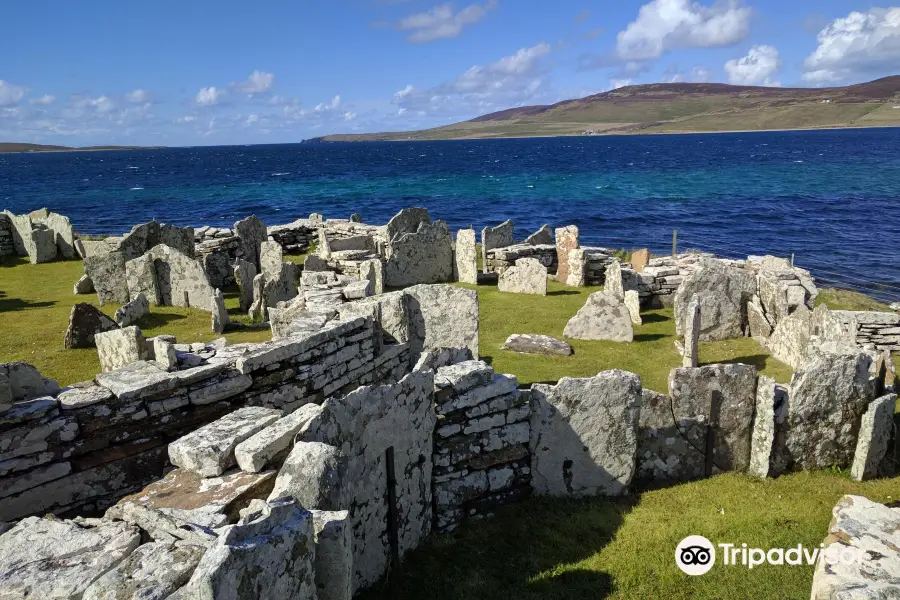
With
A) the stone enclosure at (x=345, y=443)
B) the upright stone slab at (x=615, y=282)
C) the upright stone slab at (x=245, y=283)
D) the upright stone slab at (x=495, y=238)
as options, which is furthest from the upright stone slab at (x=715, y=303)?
the upright stone slab at (x=245, y=283)

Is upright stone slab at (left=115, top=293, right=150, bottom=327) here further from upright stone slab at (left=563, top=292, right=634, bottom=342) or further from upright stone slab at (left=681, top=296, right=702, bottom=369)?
upright stone slab at (left=681, top=296, right=702, bottom=369)

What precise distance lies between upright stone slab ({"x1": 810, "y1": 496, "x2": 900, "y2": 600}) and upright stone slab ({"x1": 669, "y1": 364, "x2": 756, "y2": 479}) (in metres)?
2.67

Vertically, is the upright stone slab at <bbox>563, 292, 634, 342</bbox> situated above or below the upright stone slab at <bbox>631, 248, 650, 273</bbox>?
below

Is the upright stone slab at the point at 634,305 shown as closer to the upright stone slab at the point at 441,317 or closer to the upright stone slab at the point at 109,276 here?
the upright stone slab at the point at 441,317

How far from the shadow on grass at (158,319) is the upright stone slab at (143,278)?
111cm

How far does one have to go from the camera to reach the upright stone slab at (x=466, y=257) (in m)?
22.8

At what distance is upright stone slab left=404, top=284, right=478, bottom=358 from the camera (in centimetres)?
1142

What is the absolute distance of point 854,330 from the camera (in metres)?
13.7

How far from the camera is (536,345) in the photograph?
1492 cm

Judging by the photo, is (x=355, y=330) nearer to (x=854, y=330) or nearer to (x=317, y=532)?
(x=317, y=532)

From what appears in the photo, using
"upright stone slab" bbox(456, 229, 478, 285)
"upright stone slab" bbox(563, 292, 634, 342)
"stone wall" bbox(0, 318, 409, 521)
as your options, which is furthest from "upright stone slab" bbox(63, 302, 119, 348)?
"upright stone slab" bbox(456, 229, 478, 285)

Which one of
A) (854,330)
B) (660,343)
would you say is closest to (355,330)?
(660,343)

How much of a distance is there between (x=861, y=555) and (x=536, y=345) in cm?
995

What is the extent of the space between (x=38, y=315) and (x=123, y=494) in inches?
544
